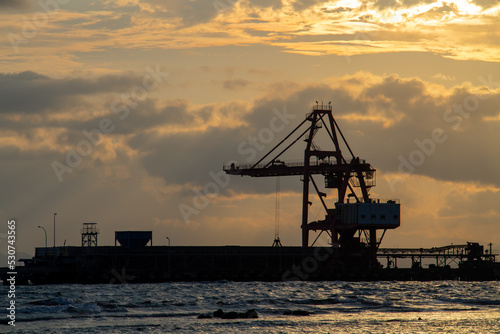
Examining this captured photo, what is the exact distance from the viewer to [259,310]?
5959 cm

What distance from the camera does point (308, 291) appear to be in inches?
3201

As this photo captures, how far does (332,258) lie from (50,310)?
5722cm

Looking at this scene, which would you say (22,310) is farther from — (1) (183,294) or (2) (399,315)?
(2) (399,315)

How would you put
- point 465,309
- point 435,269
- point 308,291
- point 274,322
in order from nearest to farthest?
1. point 274,322
2. point 465,309
3. point 308,291
4. point 435,269

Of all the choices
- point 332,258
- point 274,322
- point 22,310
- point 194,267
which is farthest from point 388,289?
point 22,310

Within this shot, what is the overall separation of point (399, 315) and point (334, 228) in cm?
5094

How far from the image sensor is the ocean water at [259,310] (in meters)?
48.3

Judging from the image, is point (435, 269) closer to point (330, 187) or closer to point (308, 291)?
A: point (330, 187)

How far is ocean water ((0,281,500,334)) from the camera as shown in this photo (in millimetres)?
48281

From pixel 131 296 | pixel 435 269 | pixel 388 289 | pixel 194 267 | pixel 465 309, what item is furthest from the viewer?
pixel 435 269

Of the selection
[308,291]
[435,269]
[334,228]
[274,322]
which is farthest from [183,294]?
[435,269]

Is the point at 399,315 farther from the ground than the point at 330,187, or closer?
closer

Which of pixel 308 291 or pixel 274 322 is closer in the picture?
pixel 274 322

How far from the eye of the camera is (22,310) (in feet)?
189
